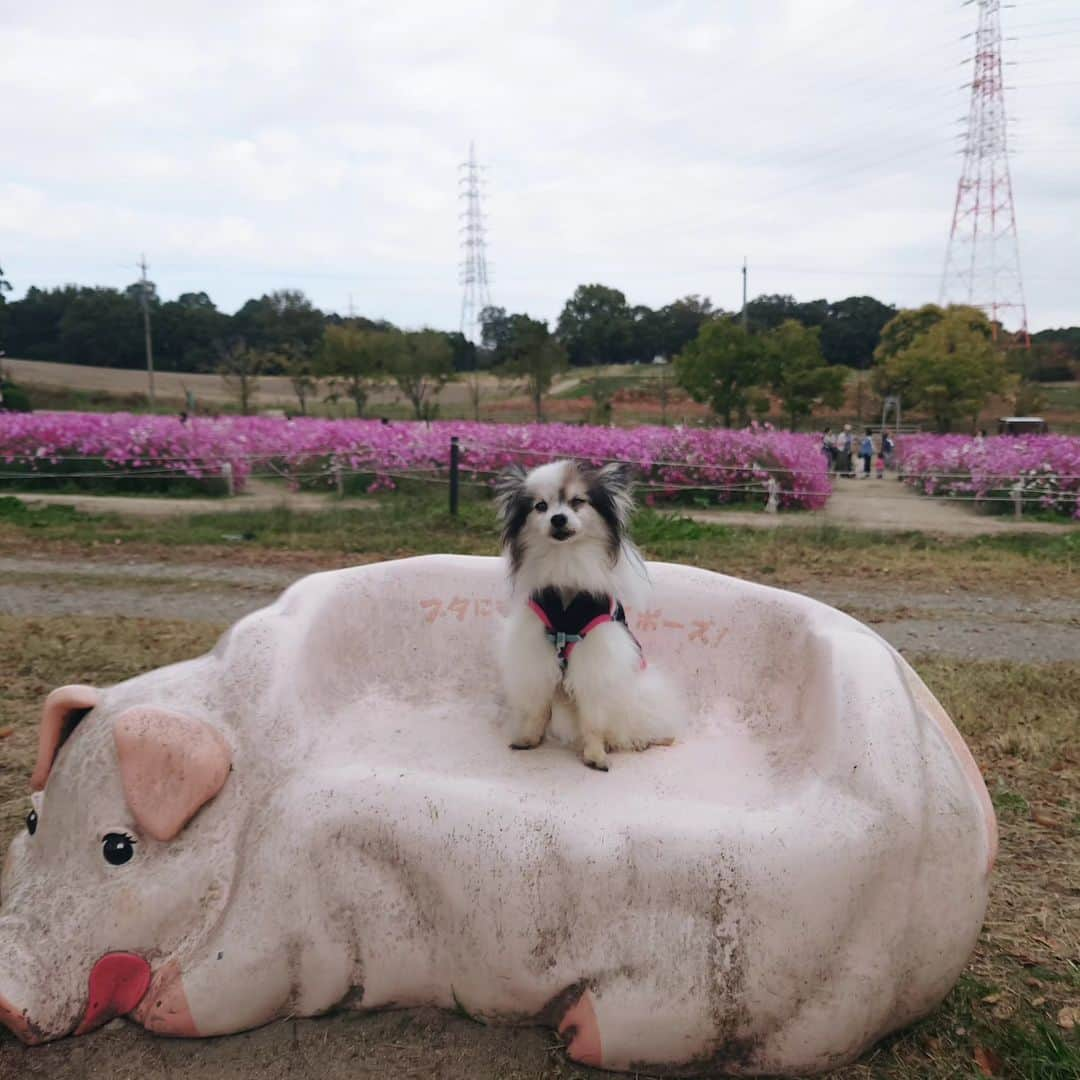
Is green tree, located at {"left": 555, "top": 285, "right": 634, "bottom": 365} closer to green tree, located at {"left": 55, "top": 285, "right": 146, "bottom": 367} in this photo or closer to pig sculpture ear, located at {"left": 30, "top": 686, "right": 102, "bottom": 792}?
green tree, located at {"left": 55, "top": 285, "right": 146, "bottom": 367}

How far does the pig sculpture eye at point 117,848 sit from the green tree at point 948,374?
30.3 metres

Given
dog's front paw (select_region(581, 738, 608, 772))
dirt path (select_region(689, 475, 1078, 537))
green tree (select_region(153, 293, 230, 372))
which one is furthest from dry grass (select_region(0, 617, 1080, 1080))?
green tree (select_region(153, 293, 230, 372))

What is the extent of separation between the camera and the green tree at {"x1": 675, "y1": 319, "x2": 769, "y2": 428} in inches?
1049

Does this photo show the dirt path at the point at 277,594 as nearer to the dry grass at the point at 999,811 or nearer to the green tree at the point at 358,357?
the dry grass at the point at 999,811

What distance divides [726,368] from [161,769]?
25509mm

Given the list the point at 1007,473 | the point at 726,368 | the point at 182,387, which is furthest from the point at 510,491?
the point at 182,387

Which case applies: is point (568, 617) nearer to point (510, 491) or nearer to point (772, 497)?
point (510, 491)

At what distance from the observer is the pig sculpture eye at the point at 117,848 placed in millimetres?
2557

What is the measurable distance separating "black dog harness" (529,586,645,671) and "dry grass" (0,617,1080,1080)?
45.4 inches

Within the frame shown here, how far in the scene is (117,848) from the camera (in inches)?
101

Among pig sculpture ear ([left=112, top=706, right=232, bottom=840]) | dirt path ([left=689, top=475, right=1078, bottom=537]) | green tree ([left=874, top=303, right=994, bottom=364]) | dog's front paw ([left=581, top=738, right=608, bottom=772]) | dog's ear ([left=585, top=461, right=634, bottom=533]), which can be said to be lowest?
dirt path ([left=689, top=475, right=1078, bottom=537])

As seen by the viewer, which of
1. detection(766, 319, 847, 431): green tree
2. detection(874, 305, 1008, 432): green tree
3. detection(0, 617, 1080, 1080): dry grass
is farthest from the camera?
detection(874, 305, 1008, 432): green tree

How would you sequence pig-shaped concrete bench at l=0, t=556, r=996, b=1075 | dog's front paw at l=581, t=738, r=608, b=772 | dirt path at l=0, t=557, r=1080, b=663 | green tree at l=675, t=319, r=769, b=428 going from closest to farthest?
pig-shaped concrete bench at l=0, t=556, r=996, b=1075 → dog's front paw at l=581, t=738, r=608, b=772 → dirt path at l=0, t=557, r=1080, b=663 → green tree at l=675, t=319, r=769, b=428

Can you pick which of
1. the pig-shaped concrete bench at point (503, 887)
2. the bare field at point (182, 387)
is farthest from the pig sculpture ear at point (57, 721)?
the bare field at point (182, 387)
